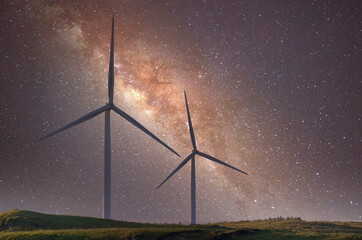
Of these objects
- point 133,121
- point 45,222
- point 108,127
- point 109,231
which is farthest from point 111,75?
point 109,231

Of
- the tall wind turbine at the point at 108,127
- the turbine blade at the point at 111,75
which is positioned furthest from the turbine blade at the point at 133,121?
the turbine blade at the point at 111,75

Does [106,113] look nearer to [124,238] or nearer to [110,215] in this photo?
[110,215]

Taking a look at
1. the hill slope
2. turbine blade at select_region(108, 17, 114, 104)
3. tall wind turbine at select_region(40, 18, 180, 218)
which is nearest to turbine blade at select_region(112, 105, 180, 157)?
tall wind turbine at select_region(40, 18, 180, 218)

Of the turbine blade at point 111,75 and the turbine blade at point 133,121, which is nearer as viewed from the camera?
the turbine blade at point 133,121

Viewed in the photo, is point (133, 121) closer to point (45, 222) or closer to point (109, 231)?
point (45, 222)

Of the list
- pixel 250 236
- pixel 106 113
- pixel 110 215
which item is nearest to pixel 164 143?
pixel 106 113

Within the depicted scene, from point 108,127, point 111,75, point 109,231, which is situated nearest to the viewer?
point 109,231

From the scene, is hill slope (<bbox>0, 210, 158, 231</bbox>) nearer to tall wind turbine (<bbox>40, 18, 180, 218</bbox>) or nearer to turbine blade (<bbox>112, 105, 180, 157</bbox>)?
tall wind turbine (<bbox>40, 18, 180, 218</bbox>)

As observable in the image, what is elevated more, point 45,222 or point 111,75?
point 111,75

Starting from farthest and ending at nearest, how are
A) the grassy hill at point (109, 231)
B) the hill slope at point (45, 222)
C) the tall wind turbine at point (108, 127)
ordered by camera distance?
the tall wind turbine at point (108, 127) < the hill slope at point (45, 222) < the grassy hill at point (109, 231)

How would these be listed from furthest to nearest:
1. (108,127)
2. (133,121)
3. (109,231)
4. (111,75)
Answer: (111,75) < (133,121) < (108,127) < (109,231)

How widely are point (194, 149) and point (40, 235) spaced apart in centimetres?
4943

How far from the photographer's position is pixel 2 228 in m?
44.9

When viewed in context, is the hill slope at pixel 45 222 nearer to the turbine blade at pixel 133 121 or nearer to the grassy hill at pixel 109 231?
the grassy hill at pixel 109 231
